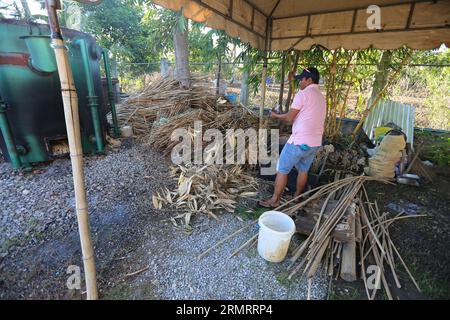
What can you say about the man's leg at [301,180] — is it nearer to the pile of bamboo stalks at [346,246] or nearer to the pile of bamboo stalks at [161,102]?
the pile of bamboo stalks at [346,246]

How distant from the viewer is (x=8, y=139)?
10.2 feet

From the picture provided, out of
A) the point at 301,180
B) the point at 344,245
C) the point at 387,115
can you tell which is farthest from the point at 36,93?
the point at 387,115

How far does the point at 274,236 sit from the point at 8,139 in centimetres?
386

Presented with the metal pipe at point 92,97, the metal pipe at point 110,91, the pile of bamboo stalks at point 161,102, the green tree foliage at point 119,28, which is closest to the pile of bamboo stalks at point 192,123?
the pile of bamboo stalks at point 161,102

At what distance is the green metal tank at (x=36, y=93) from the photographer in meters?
2.92

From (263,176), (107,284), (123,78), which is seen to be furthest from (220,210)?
(123,78)

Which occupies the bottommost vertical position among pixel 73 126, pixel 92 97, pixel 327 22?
pixel 73 126

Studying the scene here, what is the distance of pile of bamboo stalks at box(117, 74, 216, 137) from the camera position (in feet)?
16.4

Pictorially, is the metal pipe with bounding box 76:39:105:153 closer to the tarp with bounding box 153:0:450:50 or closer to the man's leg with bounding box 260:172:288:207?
the tarp with bounding box 153:0:450:50

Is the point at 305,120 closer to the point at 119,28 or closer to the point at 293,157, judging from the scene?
the point at 293,157

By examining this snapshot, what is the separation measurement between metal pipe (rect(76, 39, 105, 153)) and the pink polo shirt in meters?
3.23

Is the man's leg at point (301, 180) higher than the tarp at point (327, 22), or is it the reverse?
the tarp at point (327, 22)

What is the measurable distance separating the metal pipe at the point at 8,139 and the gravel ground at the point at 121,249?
0.21 meters
